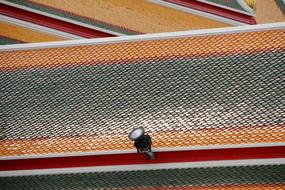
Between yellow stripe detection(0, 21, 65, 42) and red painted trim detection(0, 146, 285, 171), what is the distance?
12.1 ft

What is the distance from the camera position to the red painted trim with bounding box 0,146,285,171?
13.7 feet

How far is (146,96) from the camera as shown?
4719mm

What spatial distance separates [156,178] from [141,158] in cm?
27

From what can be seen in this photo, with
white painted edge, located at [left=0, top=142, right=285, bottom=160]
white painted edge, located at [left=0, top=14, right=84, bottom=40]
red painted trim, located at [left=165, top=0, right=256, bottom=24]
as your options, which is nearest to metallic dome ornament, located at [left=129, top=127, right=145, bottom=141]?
white painted edge, located at [left=0, top=142, right=285, bottom=160]

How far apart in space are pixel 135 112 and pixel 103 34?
3526 mm

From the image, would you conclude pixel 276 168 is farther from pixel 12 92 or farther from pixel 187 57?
pixel 12 92

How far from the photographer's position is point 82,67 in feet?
16.8

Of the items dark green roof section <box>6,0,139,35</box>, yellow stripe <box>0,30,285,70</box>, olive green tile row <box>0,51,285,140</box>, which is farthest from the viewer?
dark green roof section <box>6,0,139,35</box>

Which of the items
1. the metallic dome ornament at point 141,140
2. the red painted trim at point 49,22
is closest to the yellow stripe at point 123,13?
the red painted trim at point 49,22

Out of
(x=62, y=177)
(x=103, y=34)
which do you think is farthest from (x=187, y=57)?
(x=103, y=34)

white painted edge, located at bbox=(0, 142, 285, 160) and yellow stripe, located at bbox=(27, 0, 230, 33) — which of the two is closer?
white painted edge, located at bbox=(0, 142, 285, 160)

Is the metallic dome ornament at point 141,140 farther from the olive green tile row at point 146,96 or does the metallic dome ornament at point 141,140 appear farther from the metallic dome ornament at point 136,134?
the olive green tile row at point 146,96

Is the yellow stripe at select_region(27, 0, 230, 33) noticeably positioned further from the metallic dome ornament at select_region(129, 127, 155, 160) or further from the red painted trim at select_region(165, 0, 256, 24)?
the metallic dome ornament at select_region(129, 127, 155, 160)

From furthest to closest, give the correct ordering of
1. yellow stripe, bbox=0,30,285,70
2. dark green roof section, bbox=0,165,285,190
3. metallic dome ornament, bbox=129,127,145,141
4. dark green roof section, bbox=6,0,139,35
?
dark green roof section, bbox=6,0,139,35 → yellow stripe, bbox=0,30,285,70 → dark green roof section, bbox=0,165,285,190 → metallic dome ornament, bbox=129,127,145,141
